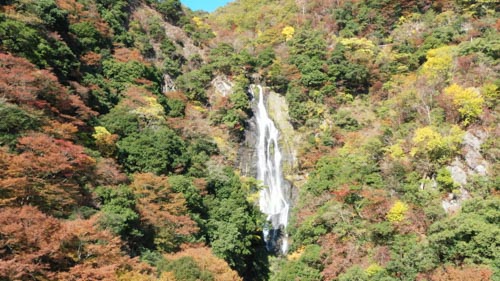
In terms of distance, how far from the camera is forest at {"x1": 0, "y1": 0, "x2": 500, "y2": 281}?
1798 cm

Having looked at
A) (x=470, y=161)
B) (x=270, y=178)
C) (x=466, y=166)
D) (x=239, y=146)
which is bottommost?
(x=466, y=166)

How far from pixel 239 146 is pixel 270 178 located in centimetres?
484

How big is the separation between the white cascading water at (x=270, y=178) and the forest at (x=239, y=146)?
1.22 meters

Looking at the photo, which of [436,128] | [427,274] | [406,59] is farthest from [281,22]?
[427,274]

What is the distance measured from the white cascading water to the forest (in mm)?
1217

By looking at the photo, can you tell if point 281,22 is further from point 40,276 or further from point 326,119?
point 40,276

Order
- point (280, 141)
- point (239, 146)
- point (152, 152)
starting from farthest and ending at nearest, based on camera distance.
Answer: point (280, 141), point (239, 146), point (152, 152)

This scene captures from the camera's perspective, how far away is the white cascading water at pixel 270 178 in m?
33.3

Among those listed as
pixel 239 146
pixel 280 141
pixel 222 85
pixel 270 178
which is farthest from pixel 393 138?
pixel 222 85

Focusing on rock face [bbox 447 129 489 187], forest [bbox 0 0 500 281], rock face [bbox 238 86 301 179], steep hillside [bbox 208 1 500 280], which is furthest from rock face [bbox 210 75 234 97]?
rock face [bbox 447 129 489 187]

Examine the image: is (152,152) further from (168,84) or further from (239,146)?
(168,84)

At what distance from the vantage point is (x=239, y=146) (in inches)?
1533

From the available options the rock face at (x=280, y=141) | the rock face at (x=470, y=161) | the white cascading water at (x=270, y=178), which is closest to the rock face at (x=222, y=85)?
the white cascading water at (x=270, y=178)

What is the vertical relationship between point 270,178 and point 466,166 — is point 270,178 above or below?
above
